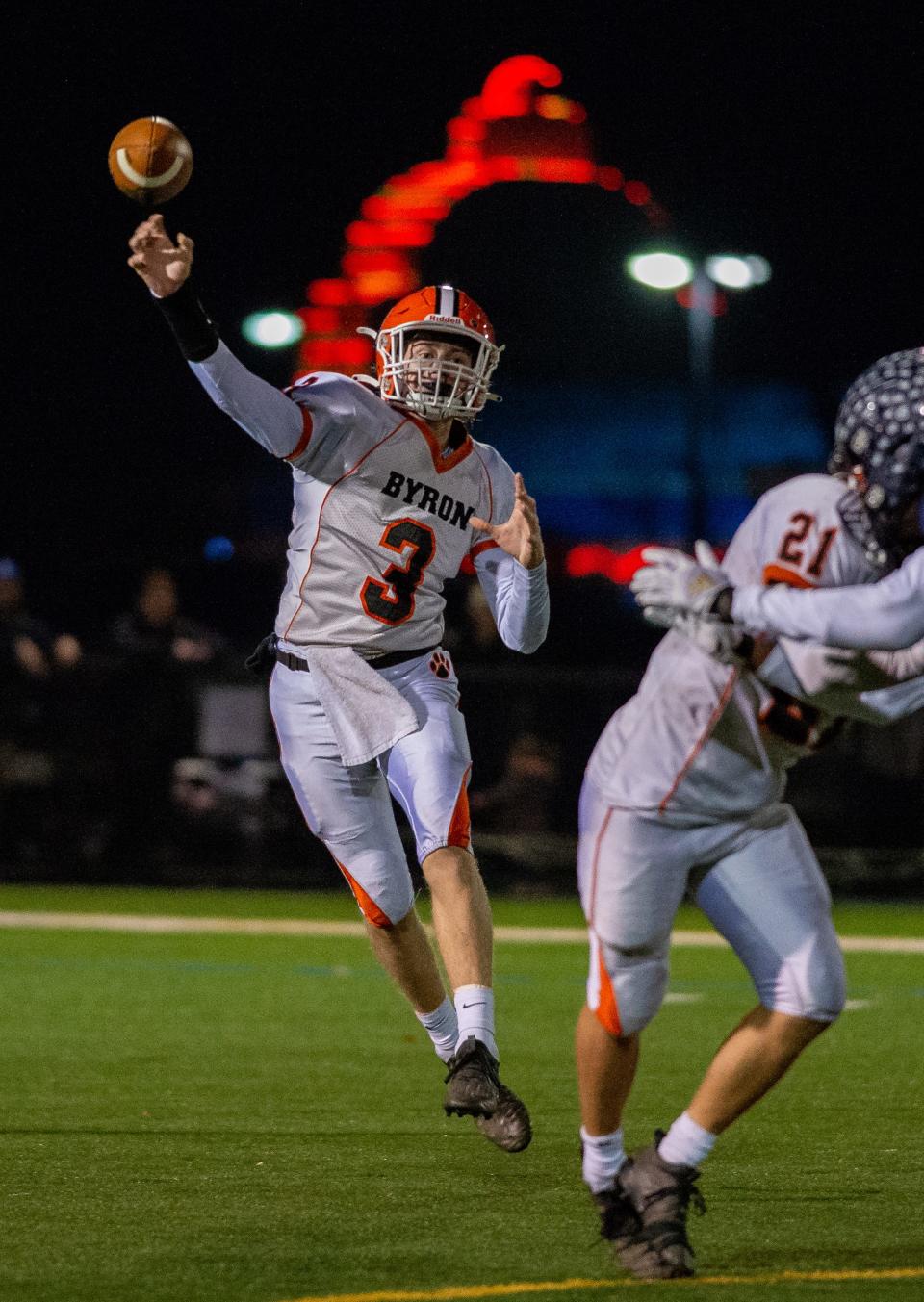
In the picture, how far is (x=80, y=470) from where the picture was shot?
1687 inches

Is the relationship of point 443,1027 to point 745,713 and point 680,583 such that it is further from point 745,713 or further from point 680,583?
point 680,583

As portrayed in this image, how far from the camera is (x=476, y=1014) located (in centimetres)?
551

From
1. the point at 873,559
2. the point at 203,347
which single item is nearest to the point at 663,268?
the point at 203,347

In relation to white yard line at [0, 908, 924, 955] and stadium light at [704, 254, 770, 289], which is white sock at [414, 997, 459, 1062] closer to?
white yard line at [0, 908, 924, 955]

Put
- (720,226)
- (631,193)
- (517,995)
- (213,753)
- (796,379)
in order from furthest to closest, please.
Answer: (720,226)
(796,379)
(631,193)
(213,753)
(517,995)

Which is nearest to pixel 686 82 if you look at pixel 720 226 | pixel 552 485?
pixel 720 226

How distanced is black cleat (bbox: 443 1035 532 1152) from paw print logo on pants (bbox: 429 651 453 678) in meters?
1.22

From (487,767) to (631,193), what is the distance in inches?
771

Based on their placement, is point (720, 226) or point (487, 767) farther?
point (720, 226)

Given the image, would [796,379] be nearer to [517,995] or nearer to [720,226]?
[720,226]

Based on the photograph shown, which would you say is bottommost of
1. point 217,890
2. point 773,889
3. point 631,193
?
point 217,890

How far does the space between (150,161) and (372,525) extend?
3.87ft

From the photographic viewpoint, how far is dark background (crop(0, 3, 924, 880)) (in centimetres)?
3425

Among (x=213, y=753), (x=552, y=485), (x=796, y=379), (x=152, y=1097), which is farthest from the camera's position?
(x=796, y=379)
